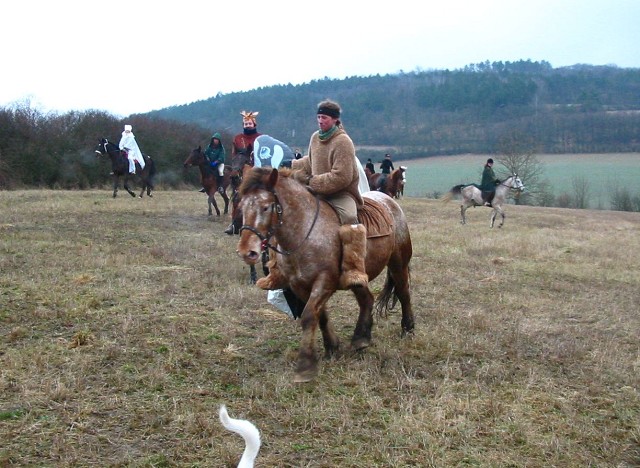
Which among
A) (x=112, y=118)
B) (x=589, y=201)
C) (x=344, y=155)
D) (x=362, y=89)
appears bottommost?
(x=589, y=201)

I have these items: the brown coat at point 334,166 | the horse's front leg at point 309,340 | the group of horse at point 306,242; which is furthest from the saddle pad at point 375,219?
the horse's front leg at point 309,340

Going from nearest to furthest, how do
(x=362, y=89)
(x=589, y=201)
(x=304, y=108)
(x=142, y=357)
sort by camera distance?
(x=142, y=357), (x=589, y=201), (x=304, y=108), (x=362, y=89)

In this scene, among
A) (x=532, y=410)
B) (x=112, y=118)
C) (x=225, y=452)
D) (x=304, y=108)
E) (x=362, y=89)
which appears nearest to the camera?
(x=225, y=452)

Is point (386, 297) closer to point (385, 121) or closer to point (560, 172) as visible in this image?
point (560, 172)

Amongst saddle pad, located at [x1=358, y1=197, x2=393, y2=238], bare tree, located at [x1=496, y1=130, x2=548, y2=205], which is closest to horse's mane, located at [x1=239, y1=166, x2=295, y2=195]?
saddle pad, located at [x1=358, y1=197, x2=393, y2=238]

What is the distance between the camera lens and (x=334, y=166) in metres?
5.89

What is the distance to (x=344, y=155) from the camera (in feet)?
19.3

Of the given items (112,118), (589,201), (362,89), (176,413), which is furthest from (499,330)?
(362,89)

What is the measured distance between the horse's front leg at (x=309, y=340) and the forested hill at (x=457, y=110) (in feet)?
185

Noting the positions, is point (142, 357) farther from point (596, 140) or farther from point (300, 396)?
point (596, 140)

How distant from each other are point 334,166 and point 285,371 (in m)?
1.80

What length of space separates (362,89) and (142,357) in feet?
335

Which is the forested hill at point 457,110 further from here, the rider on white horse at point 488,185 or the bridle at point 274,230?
the bridle at point 274,230

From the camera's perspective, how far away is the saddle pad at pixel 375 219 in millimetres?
6180
